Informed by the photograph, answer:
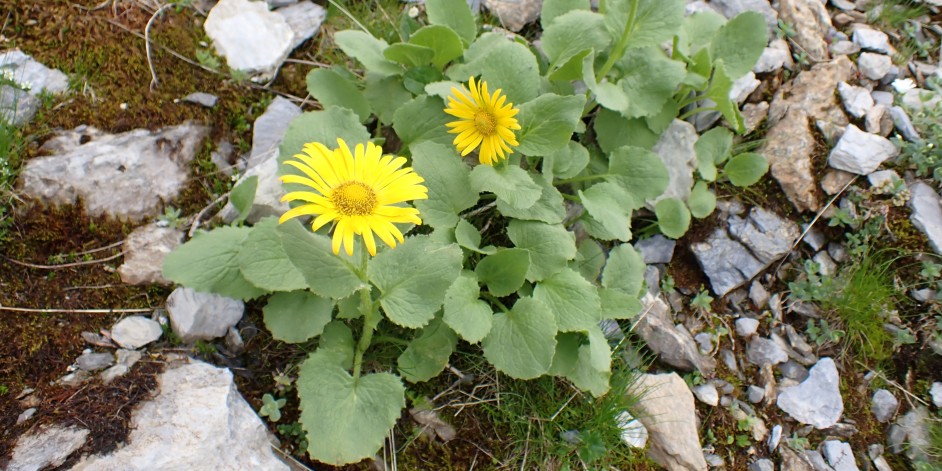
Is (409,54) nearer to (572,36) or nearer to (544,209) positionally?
(572,36)

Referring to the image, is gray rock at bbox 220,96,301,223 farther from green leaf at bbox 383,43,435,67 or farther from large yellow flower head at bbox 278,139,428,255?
large yellow flower head at bbox 278,139,428,255

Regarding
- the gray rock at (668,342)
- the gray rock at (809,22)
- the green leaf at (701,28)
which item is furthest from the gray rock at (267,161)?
the gray rock at (809,22)

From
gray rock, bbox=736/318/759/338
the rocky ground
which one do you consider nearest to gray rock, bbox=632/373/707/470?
the rocky ground

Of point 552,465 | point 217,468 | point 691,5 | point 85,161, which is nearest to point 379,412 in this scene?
point 217,468

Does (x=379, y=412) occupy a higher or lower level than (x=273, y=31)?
lower

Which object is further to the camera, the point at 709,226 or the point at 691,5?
the point at 691,5

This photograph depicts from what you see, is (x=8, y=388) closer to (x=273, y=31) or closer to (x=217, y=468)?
(x=217, y=468)
